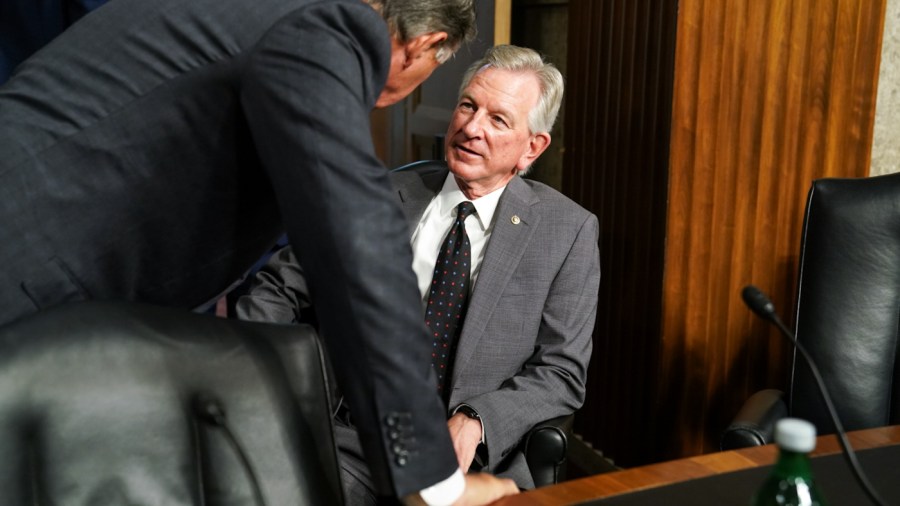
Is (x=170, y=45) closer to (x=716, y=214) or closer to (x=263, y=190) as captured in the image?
(x=263, y=190)

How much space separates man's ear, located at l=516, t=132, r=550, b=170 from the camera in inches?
79.8

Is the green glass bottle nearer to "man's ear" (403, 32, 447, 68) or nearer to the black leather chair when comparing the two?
"man's ear" (403, 32, 447, 68)

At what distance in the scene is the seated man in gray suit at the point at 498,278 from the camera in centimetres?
176

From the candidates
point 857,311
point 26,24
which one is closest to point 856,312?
point 857,311

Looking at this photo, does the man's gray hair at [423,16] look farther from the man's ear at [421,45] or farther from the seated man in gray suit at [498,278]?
the seated man in gray suit at [498,278]

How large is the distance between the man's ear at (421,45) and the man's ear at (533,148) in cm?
75

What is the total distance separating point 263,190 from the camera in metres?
1.20

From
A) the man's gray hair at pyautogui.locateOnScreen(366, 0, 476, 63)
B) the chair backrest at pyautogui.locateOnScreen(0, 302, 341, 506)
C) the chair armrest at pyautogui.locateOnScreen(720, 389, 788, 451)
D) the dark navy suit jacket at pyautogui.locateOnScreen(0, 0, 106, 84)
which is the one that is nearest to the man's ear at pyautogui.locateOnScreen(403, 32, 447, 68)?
the man's gray hair at pyautogui.locateOnScreen(366, 0, 476, 63)

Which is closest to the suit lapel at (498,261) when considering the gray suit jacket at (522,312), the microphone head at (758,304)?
the gray suit jacket at (522,312)

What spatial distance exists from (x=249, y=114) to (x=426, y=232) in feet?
3.15

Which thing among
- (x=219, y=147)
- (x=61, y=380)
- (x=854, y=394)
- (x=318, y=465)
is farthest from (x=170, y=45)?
(x=854, y=394)

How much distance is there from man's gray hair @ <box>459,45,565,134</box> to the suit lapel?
0.60 ft

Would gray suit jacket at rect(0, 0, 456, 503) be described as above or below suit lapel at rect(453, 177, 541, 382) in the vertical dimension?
above

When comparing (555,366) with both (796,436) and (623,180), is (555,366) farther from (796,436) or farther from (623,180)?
(796,436)
